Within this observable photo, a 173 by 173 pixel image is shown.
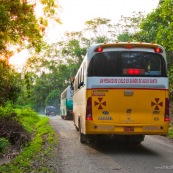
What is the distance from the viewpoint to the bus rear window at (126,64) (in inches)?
412

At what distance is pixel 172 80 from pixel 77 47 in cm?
3818

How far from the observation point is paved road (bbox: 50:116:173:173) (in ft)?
25.8

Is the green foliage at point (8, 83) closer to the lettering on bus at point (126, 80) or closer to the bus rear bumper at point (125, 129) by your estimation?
the lettering on bus at point (126, 80)

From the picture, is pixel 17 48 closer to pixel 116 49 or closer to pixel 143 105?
pixel 116 49

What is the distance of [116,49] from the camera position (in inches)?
415

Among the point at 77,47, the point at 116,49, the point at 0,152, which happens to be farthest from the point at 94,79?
the point at 77,47

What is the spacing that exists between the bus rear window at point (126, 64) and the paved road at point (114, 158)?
2398 mm

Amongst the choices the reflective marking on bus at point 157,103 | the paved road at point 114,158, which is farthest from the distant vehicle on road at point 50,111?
the reflective marking on bus at point 157,103

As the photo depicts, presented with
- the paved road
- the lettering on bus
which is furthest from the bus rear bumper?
the lettering on bus

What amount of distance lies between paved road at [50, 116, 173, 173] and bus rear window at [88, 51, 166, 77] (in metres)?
2.40

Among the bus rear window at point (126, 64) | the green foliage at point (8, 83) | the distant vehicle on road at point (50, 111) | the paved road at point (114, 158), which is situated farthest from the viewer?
the distant vehicle on road at point (50, 111)

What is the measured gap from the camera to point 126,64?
34.5 feet

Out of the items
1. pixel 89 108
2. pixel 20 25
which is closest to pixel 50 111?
pixel 20 25

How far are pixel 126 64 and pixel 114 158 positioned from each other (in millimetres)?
2926
